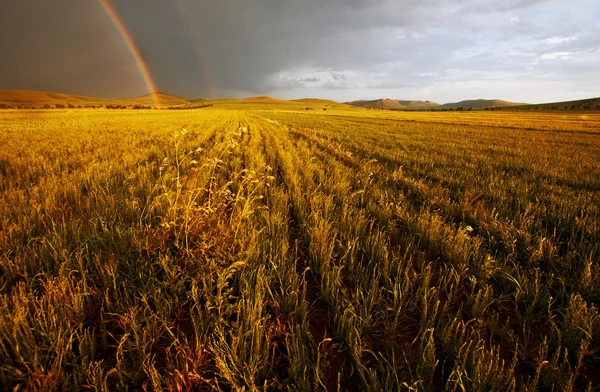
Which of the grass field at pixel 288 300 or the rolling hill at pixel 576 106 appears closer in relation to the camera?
the grass field at pixel 288 300

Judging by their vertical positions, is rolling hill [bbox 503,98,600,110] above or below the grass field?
above

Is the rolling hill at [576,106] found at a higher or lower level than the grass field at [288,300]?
higher

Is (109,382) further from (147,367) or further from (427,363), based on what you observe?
(427,363)

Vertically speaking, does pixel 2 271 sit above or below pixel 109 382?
above

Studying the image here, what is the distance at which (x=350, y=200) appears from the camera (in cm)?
519

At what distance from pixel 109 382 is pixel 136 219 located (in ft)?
8.23

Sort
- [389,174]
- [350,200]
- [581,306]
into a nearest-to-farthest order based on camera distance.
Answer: [581,306] → [350,200] → [389,174]

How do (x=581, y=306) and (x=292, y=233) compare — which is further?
(x=292, y=233)

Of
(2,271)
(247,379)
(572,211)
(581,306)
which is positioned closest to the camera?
(247,379)

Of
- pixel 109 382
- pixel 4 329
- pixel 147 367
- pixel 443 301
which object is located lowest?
pixel 443 301

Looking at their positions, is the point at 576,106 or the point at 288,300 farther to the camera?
the point at 576,106

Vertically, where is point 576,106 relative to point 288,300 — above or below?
above

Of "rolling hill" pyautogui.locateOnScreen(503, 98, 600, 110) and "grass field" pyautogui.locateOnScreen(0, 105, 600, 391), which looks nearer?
"grass field" pyautogui.locateOnScreen(0, 105, 600, 391)

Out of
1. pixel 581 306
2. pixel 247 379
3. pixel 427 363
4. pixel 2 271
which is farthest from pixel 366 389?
pixel 2 271
